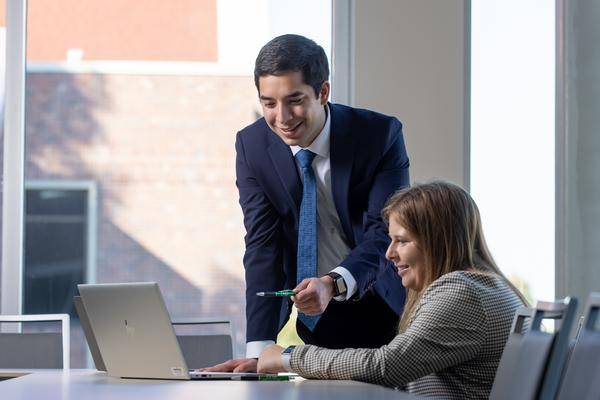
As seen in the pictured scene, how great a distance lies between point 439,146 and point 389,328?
81.3 inches

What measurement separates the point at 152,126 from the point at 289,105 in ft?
7.99

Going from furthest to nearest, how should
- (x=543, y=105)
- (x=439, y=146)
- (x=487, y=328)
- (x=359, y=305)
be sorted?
(x=543, y=105), (x=439, y=146), (x=359, y=305), (x=487, y=328)

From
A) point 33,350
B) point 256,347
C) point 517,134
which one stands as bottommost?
point 33,350

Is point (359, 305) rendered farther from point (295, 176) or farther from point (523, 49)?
point (523, 49)

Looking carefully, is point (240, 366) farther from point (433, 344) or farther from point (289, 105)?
point (289, 105)

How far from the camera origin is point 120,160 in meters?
4.95

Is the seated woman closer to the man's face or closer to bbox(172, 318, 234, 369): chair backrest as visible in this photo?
the man's face

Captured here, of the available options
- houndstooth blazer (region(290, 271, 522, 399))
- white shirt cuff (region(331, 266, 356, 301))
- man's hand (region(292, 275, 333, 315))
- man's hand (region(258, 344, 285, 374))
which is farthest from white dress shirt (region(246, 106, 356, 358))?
houndstooth blazer (region(290, 271, 522, 399))

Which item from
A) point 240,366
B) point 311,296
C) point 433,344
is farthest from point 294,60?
point 433,344

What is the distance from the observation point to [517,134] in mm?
5098

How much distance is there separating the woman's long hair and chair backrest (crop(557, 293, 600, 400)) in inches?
23.1

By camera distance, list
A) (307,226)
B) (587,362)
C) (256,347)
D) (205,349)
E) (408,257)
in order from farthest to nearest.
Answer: (205,349) → (307,226) → (256,347) → (408,257) → (587,362)

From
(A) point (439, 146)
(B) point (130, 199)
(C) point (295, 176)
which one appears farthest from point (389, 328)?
(B) point (130, 199)

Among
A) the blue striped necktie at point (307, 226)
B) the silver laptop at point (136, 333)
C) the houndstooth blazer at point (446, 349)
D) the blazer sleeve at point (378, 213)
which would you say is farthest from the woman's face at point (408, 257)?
the blue striped necktie at point (307, 226)
